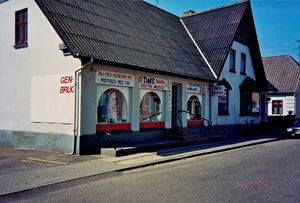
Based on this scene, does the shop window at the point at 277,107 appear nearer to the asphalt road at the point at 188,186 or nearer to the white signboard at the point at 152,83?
the white signboard at the point at 152,83

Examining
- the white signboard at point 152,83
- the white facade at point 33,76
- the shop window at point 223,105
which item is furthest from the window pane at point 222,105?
the white facade at point 33,76

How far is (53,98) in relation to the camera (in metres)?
12.0

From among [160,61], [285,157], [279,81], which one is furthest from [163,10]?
[279,81]

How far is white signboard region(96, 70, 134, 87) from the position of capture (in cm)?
1179

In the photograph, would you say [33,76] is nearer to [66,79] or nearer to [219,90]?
[66,79]

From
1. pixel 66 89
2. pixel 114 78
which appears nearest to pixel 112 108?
pixel 114 78

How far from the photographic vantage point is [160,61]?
14.9 meters

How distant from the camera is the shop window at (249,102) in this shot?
23.2 meters

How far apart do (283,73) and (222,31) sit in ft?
54.8

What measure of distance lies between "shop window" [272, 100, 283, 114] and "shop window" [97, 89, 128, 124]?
25.7m

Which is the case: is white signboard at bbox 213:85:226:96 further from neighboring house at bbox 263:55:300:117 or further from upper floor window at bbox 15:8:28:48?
neighboring house at bbox 263:55:300:117

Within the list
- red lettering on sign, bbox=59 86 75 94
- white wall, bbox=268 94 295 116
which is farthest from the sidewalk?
white wall, bbox=268 94 295 116

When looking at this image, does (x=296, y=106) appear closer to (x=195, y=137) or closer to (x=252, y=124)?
(x=252, y=124)

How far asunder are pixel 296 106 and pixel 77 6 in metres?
28.6
